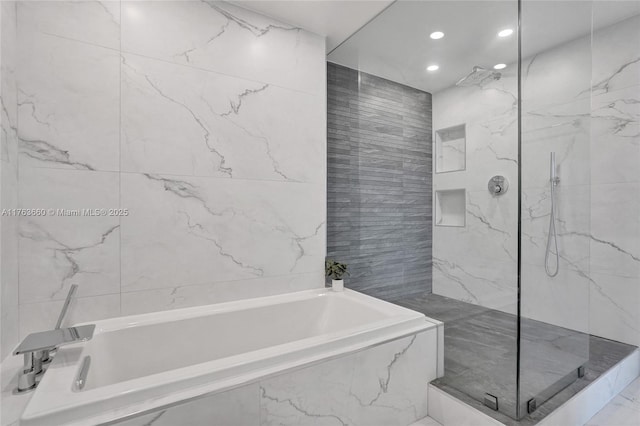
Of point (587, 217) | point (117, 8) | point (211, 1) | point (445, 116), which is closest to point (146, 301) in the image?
point (117, 8)

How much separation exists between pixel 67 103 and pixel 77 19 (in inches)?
17.6

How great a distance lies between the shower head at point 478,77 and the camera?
197 centimetres

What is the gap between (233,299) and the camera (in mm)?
2037

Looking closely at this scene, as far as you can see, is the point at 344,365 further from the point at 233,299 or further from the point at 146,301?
the point at 146,301

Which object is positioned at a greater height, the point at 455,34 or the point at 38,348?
the point at 455,34

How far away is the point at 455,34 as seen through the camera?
6.93 ft

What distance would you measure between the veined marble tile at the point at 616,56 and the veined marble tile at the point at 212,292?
2668 mm

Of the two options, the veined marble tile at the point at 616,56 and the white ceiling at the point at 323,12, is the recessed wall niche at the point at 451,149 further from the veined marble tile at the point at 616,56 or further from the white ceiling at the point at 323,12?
the veined marble tile at the point at 616,56

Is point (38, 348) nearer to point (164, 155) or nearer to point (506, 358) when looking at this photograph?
point (164, 155)

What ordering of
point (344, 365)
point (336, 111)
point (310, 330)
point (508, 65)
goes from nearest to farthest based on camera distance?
point (344, 365)
point (508, 65)
point (310, 330)
point (336, 111)

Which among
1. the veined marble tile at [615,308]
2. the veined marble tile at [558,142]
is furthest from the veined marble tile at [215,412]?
the veined marble tile at [615,308]

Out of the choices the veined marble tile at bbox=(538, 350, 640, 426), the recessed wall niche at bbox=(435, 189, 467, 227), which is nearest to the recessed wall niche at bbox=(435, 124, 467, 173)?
the recessed wall niche at bbox=(435, 189, 467, 227)

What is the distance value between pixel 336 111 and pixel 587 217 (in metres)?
1.88

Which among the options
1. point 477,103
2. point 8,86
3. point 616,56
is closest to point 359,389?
Result: point 477,103
